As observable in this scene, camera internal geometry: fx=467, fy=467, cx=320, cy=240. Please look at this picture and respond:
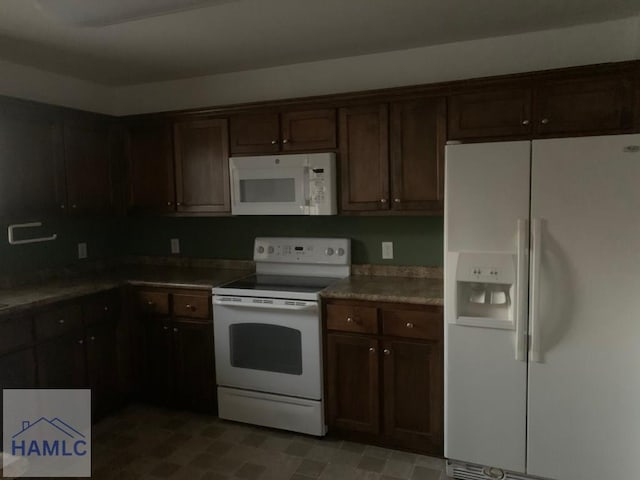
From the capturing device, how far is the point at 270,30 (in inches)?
102

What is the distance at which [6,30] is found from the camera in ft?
8.17

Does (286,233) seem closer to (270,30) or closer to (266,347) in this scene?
(266,347)

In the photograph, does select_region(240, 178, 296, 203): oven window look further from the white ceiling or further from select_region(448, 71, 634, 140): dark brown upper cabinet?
select_region(448, 71, 634, 140): dark brown upper cabinet

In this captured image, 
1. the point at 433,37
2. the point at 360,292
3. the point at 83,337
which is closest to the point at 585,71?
the point at 433,37

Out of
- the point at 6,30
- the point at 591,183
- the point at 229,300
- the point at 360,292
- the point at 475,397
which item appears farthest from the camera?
the point at 229,300

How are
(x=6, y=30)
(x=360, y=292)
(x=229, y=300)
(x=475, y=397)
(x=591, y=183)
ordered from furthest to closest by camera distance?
(x=229, y=300), (x=360, y=292), (x=6, y=30), (x=475, y=397), (x=591, y=183)

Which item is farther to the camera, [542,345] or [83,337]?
[83,337]

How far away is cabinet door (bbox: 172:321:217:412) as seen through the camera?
3070 millimetres

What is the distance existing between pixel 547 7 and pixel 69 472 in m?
3.53

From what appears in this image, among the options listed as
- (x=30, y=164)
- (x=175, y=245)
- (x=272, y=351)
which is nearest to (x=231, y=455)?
(x=272, y=351)

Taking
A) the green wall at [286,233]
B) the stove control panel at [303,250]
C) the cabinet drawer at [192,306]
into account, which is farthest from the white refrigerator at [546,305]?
the cabinet drawer at [192,306]

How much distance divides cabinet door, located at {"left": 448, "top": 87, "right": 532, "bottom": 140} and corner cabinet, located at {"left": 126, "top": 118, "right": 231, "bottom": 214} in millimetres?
1523

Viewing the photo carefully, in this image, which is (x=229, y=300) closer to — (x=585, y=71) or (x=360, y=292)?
(x=360, y=292)

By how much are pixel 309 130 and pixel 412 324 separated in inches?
53.2
